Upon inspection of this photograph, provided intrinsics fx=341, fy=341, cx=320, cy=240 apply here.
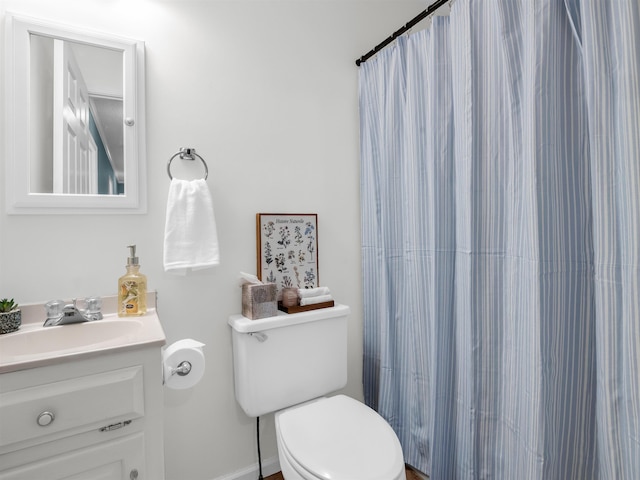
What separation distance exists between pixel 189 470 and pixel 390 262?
A: 1.23 metres

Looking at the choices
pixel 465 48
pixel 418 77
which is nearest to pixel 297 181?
pixel 418 77

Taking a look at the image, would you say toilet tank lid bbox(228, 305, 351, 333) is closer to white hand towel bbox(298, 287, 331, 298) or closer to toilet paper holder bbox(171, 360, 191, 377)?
white hand towel bbox(298, 287, 331, 298)

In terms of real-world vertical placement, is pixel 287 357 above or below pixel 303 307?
below

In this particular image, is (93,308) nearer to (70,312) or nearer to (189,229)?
(70,312)

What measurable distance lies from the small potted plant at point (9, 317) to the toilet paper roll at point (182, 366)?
0.44 m

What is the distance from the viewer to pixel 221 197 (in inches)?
56.9

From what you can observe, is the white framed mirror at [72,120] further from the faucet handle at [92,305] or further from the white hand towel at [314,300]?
the white hand towel at [314,300]

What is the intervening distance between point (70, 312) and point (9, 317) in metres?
0.15

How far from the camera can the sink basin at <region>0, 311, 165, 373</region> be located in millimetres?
781

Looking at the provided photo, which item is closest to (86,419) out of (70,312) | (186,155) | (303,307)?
(70,312)

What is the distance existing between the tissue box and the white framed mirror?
1.73ft

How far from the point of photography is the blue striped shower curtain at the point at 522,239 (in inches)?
34.9

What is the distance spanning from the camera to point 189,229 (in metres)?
1.27

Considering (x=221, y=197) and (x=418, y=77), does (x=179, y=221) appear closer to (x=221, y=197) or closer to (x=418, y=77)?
(x=221, y=197)
